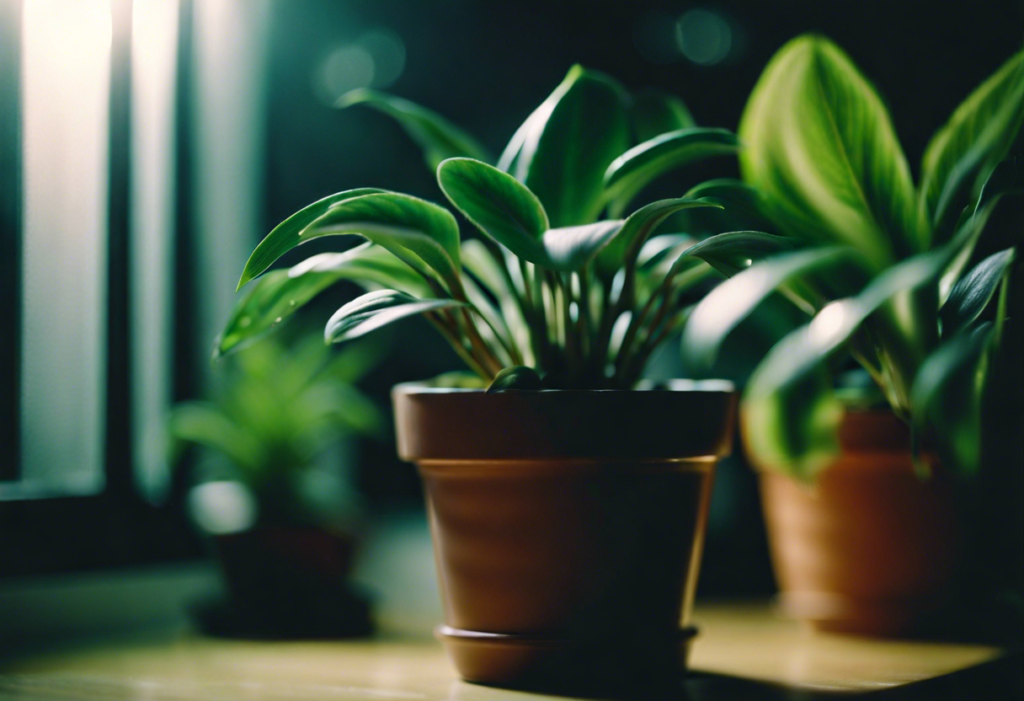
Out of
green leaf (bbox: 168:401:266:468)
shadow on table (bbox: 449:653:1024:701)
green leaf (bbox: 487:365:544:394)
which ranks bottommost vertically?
shadow on table (bbox: 449:653:1024:701)

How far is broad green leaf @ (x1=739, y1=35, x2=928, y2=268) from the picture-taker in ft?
2.14

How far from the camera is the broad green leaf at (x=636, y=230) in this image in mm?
587

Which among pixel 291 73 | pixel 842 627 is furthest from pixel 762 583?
pixel 291 73

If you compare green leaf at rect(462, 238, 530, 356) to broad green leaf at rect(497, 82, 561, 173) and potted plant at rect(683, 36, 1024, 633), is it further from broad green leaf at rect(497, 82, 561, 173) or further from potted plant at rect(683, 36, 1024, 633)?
potted plant at rect(683, 36, 1024, 633)

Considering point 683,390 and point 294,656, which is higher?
point 683,390

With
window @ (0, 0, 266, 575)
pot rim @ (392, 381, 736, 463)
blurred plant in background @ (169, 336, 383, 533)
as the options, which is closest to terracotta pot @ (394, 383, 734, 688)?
pot rim @ (392, 381, 736, 463)

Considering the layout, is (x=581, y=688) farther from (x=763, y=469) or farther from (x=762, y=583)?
(x=762, y=583)

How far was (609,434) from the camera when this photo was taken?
0.61 m

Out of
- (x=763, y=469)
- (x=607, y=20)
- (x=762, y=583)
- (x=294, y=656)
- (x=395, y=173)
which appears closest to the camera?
(x=294, y=656)

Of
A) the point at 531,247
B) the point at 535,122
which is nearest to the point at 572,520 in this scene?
the point at 531,247

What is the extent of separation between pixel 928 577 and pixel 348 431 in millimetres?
897

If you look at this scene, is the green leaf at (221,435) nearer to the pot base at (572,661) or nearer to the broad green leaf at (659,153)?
the pot base at (572,661)

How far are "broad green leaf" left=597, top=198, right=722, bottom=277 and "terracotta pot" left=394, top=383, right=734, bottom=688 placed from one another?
4.1 inches

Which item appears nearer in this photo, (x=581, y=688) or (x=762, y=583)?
(x=581, y=688)
